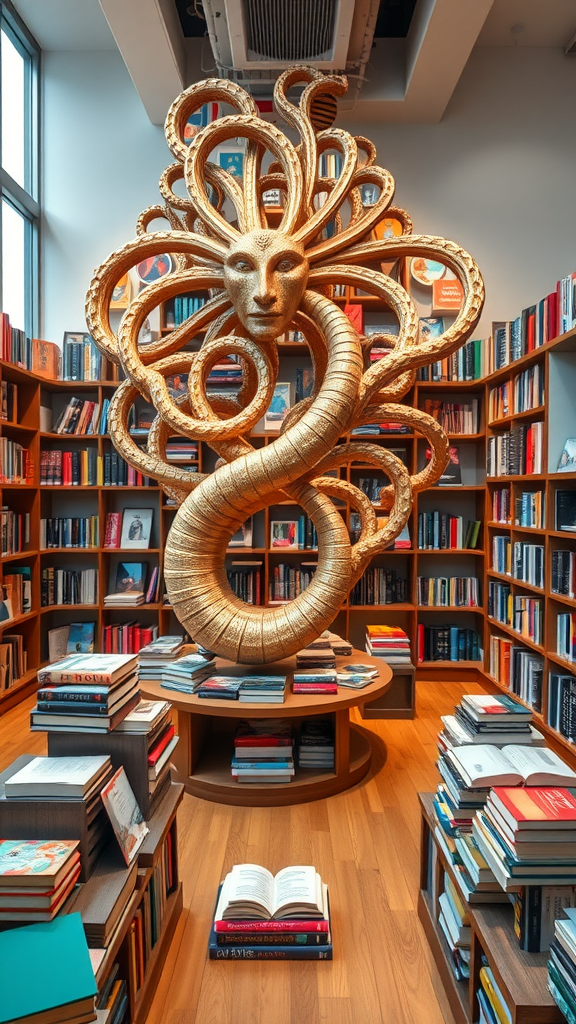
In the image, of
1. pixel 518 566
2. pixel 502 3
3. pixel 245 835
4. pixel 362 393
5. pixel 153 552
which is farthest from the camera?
pixel 153 552

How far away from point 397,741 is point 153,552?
6.78 ft

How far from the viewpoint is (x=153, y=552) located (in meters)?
4.31

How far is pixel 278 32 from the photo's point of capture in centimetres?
361

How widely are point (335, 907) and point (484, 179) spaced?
175 inches

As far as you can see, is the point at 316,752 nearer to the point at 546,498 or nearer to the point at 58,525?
the point at 546,498

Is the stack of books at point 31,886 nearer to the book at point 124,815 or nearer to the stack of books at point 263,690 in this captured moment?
the book at point 124,815

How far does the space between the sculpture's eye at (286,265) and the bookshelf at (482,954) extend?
79.7 inches

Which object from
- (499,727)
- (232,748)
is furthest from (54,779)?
(232,748)

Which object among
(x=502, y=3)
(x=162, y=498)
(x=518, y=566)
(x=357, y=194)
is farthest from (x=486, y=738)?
(x=502, y=3)

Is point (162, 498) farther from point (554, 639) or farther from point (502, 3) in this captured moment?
point (502, 3)

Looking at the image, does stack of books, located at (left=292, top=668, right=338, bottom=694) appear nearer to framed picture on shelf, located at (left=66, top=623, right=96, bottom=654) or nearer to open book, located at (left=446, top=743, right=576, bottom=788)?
open book, located at (left=446, top=743, right=576, bottom=788)

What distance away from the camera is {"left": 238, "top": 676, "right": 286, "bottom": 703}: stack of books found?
2.44m

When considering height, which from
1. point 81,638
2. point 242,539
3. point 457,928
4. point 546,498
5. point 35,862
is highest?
point 546,498

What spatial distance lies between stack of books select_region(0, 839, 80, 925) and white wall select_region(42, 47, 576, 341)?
4003 millimetres
